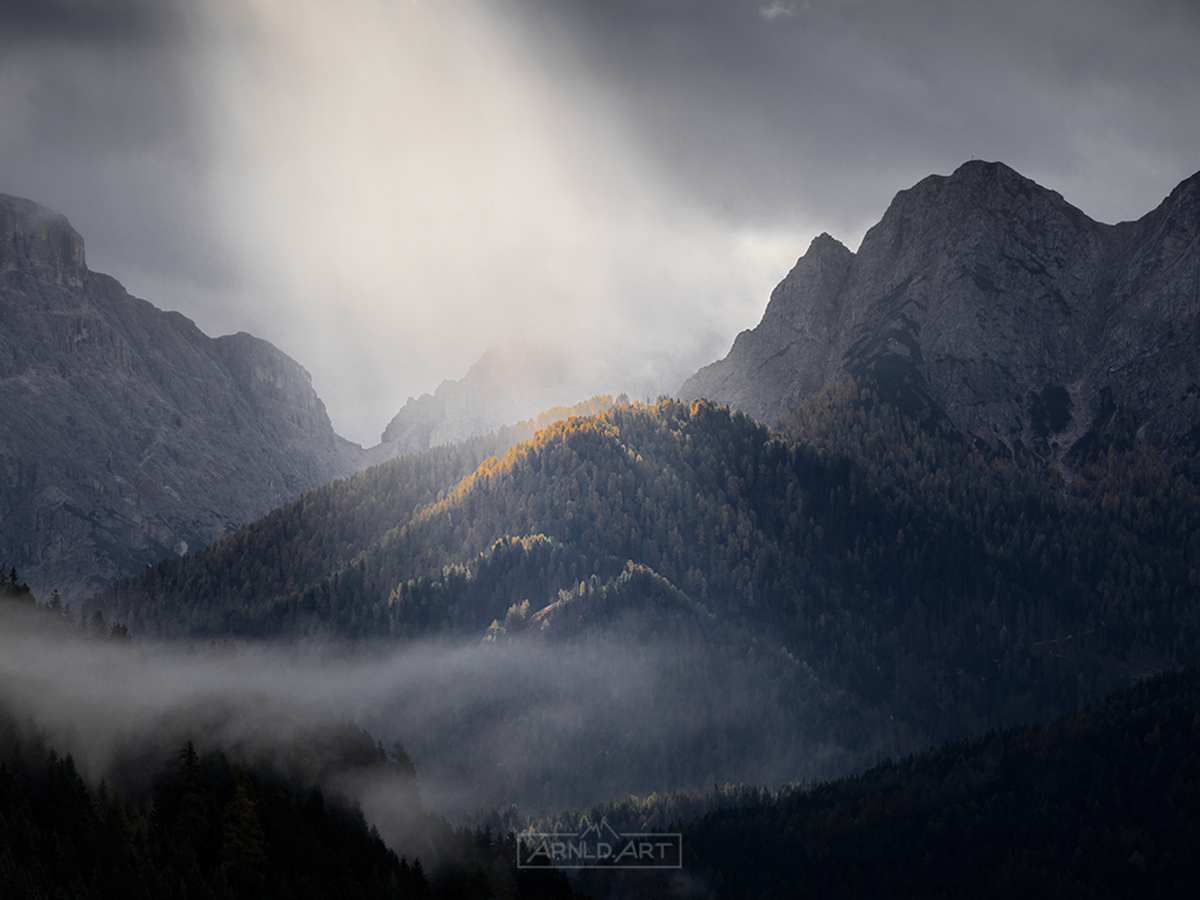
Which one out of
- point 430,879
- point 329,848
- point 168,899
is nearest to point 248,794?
point 329,848

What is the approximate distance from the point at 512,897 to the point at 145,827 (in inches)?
3179

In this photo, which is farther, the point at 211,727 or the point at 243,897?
the point at 211,727

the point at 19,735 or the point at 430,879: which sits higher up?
the point at 19,735

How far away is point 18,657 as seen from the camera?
180750mm

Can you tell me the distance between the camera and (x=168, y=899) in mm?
126438

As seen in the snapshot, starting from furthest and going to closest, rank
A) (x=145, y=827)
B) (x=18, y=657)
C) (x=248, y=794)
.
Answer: (x=18, y=657), (x=248, y=794), (x=145, y=827)

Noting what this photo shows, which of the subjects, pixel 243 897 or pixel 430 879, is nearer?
pixel 243 897

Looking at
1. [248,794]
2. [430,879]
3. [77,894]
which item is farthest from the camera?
[430,879]

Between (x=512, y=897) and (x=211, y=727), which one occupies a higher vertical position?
(x=211, y=727)

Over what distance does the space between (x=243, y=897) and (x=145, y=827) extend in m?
16.7

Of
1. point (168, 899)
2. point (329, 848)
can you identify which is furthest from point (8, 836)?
point (329, 848)

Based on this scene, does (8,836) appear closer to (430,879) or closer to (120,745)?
(120,745)

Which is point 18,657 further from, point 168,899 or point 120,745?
point 168,899

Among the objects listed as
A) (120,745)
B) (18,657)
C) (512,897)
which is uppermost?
(18,657)
